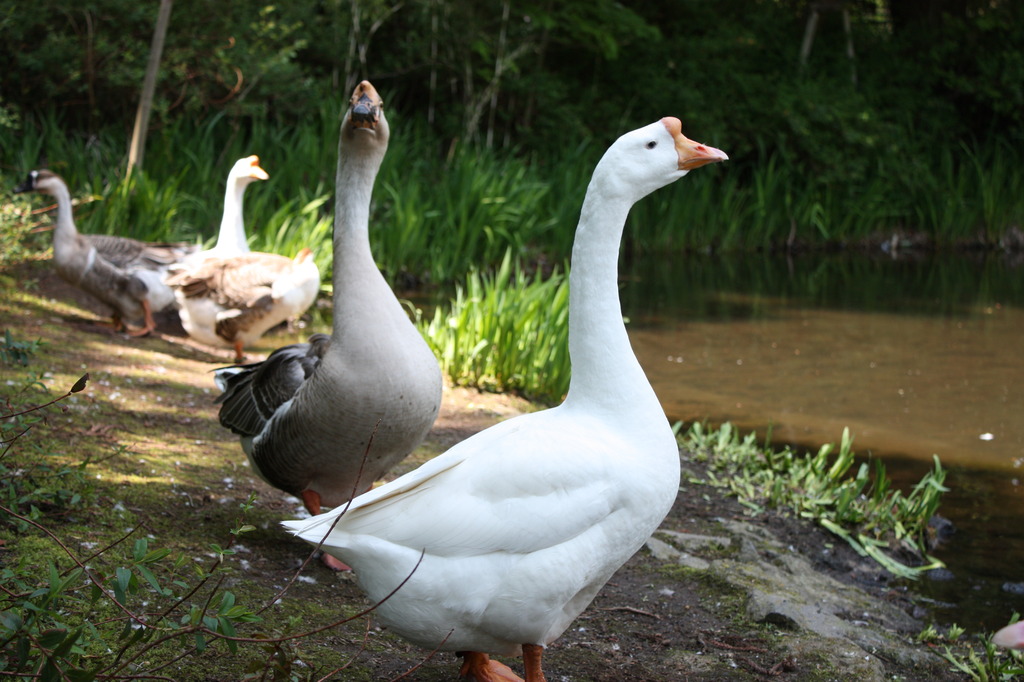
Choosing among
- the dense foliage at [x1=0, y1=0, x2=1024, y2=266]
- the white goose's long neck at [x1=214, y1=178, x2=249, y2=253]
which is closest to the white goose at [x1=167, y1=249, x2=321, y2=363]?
the white goose's long neck at [x1=214, y1=178, x2=249, y2=253]

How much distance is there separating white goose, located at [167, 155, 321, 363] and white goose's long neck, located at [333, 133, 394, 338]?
2.70 metres

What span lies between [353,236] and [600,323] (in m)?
1.52

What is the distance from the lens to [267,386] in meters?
3.93

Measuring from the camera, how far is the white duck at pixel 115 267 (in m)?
7.07

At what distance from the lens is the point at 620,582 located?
12.8 ft

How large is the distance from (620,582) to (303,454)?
1.35 meters

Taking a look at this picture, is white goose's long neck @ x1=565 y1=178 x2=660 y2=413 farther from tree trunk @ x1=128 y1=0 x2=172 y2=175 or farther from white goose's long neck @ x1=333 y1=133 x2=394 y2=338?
tree trunk @ x1=128 y1=0 x2=172 y2=175

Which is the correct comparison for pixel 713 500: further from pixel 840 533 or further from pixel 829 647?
pixel 829 647

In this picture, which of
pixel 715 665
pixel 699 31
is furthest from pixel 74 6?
pixel 699 31

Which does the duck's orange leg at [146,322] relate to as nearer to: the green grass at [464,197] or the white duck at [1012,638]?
the green grass at [464,197]

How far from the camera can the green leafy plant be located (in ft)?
15.8

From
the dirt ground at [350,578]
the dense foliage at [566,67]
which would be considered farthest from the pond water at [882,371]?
the dense foliage at [566,67]

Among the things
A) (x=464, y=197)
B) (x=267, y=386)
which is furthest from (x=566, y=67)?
(x=267, y=386)

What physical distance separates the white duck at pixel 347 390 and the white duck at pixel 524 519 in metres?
0.82
